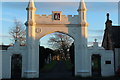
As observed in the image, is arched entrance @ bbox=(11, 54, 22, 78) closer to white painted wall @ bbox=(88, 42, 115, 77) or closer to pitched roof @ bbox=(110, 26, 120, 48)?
white painted wall @ bbox=(88, 42, 115, 77)

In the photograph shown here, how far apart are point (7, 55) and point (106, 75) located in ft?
33.3

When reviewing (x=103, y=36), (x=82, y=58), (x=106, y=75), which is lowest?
(x=106, y=75)

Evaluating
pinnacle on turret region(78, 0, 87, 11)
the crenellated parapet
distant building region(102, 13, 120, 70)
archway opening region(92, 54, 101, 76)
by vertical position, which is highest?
pinnacle on turret region(78, 0, 87, 11)

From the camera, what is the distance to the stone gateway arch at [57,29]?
2050 centimetres

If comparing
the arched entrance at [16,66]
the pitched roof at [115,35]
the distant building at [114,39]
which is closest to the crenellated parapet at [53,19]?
the arched entrance at [16,66]

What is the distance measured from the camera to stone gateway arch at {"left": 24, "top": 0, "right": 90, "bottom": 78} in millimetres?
20500

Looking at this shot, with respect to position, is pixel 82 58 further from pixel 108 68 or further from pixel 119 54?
pixel 119 54

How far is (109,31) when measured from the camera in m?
30.7

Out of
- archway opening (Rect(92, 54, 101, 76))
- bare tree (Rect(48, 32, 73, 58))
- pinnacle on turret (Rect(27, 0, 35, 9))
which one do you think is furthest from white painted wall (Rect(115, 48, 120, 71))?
bare tree (Rect(48, 32, 73, 58))

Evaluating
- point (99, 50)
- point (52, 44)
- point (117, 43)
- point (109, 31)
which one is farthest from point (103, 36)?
point (52, 44)

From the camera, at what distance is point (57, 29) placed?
20.9m

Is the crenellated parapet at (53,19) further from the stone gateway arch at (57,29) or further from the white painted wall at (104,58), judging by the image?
the white painted wall at (104,58)

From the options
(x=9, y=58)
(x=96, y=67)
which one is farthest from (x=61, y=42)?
(x=9, y=58)

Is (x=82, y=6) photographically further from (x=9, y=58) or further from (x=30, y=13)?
(x=9, y=58)
